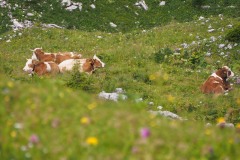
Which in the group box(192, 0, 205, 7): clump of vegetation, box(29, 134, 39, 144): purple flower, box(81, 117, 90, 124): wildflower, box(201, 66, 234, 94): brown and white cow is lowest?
box(192, 0, 205, 7): clump of vegetation

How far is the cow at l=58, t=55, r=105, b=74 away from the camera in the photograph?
18.5 m

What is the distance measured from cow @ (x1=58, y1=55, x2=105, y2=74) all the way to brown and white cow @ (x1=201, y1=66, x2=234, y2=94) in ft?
17.1

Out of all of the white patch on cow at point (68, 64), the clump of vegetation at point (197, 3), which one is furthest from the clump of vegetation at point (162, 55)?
the clump of vegetation at point (197, 3)

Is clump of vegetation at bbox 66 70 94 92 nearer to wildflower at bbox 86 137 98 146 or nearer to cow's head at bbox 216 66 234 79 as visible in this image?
cow's head at bbox 216 66 234 79

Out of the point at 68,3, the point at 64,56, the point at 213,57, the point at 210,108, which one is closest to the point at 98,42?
the point at 64,56

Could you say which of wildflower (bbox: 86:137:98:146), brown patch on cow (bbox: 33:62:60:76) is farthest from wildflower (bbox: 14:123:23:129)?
brown patch on cow (bbox: 33:62:60:76)

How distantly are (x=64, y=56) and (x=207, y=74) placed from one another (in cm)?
709

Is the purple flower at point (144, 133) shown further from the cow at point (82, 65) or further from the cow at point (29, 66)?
the cow at point (29, 66)

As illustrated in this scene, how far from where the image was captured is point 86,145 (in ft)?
17.1

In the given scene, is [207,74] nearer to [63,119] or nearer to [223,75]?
[223,75]

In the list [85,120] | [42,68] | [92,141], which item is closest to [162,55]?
[42,68]

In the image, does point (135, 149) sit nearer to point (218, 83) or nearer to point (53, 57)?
point (218, 83)

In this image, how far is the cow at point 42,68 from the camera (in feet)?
59.5

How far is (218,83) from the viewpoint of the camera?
16.1 metres
